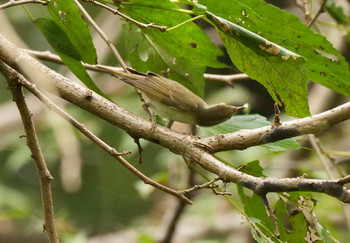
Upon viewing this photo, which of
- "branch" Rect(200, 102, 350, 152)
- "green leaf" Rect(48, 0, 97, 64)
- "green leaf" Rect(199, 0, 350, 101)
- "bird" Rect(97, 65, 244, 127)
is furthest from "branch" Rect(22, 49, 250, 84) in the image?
"branch" Rect(200, 102, 350, 152)

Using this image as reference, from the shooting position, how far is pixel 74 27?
1761 millimetres

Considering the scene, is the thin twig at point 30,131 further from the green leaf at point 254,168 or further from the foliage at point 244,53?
the green leaf at point 254,168

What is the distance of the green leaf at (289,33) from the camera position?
1.67m

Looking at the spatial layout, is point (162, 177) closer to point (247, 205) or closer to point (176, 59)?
point (176, 59)

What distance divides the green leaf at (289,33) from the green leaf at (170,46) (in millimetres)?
188

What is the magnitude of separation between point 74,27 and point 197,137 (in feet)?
1.70

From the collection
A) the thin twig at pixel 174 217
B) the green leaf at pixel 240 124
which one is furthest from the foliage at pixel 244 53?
the thin twig at pixel 174 217

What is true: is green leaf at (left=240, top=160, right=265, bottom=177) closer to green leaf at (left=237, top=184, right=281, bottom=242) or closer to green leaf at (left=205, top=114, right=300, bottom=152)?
green leaf at (left=237, top=184, right=281, bottom=242)

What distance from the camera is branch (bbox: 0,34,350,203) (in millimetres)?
1438

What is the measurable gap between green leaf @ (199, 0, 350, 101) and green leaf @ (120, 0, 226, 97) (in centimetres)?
19

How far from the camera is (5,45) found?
68.4 inches

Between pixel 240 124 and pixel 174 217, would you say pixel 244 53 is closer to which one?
pixel 240 124

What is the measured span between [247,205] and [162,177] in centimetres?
203

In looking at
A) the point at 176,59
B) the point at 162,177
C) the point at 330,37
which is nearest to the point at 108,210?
the point at 162,177
